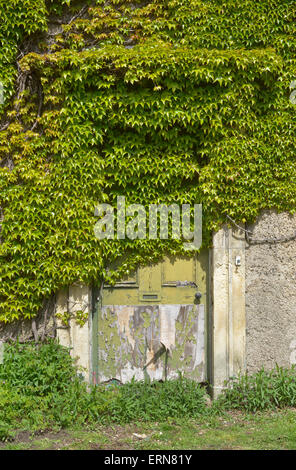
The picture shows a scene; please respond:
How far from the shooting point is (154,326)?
16.0 ft

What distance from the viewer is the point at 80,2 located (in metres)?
4.88

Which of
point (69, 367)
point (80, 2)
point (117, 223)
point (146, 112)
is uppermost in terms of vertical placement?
point (80, 2)

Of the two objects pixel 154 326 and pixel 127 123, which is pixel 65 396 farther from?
pixel 127 123

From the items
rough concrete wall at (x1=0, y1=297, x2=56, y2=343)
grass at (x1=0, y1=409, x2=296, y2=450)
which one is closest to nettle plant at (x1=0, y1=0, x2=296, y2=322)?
rough concrete wall at (x1=0, y1=297, x2=56, y2=343)

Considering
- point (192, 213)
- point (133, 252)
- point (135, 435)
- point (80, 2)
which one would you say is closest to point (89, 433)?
point (135, 435)

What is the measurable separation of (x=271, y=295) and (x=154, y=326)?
1386 mm

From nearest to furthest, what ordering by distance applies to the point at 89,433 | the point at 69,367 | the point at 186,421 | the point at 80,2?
the point at 89,433
the point at 186,421
the point at 69,367
the point at 80,2

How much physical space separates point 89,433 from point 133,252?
1.94m

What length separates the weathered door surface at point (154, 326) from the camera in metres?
4.89

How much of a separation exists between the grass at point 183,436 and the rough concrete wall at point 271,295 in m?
0.67

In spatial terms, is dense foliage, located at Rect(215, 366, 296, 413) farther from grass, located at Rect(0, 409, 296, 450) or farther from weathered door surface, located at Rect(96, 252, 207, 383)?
weathered door surface, located at Rect(96, 252, 207, 383)

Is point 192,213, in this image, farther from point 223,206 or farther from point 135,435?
point 135,435

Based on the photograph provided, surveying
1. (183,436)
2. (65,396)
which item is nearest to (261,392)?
(183,436)

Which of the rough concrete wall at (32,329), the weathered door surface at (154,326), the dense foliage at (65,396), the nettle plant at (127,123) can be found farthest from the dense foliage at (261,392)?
the rough concrete wall at (32,329)
